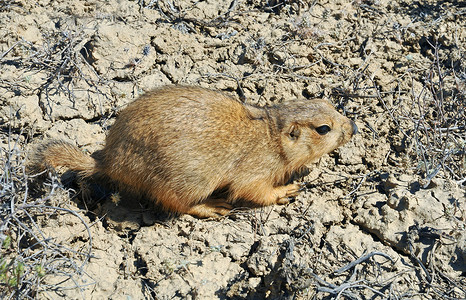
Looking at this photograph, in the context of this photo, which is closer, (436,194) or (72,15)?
(436,194)

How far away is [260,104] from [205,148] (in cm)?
143

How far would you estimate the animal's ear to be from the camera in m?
5.00

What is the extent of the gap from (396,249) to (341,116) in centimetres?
148

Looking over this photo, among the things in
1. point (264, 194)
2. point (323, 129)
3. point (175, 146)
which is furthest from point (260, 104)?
point (175, 146)

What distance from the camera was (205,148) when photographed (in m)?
4.46

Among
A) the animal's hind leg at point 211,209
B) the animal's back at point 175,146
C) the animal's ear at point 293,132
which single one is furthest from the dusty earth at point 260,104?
the animal's ear at point 293,132

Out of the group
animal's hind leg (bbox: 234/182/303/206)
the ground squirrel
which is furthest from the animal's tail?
animal's hind leg (bbox: 234/182/303/206)

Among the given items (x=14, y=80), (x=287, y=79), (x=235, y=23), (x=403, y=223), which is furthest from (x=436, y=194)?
(x=14, y=80)

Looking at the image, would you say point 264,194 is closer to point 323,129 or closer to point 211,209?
point 211,209

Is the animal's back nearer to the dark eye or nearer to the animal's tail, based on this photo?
the animal's tail

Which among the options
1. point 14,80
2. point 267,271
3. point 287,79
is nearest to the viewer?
point 267,271

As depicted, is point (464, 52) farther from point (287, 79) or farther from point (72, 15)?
point (72, 15)

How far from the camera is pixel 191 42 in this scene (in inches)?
235

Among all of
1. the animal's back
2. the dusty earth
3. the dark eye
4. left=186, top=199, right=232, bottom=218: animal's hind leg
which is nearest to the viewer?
the dusty earth
